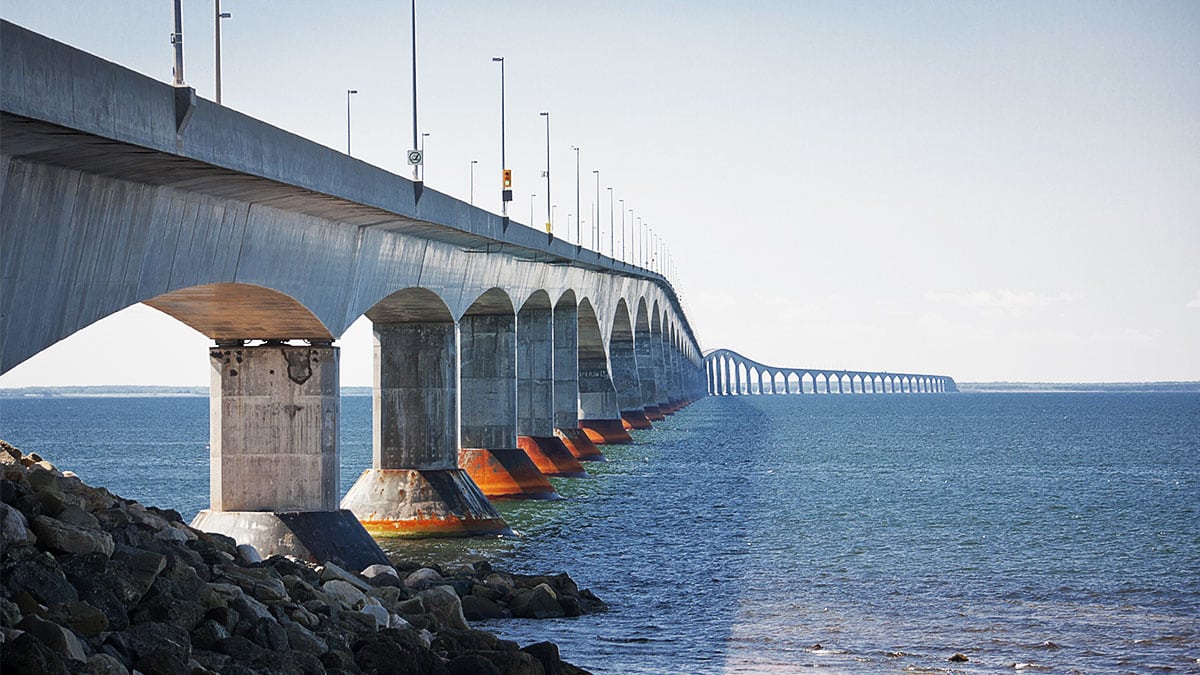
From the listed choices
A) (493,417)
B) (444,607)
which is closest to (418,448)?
(493,417)

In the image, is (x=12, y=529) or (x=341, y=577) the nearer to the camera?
(x=12, y=529)

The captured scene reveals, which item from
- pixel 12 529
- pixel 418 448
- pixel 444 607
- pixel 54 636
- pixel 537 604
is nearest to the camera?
pixel 54 636

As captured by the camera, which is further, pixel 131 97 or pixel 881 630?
pixel 881 630

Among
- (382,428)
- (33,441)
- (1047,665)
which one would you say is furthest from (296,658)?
(33,441)

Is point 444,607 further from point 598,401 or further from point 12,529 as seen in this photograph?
point 598,401

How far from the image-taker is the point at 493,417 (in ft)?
161

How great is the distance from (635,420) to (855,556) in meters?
67.1

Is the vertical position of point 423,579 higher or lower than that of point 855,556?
higher

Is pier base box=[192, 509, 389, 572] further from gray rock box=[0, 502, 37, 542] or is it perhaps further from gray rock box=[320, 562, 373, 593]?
gray rock box=[0, 502, 37, 542]

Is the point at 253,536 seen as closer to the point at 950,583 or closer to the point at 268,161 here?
the point at 268,161

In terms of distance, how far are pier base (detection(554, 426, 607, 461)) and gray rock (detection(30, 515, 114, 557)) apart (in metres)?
50.1

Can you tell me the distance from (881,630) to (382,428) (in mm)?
17199

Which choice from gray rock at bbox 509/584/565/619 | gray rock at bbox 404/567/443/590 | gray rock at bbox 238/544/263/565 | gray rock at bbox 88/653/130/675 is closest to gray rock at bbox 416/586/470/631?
gray rock at bbox 509/584/565/619

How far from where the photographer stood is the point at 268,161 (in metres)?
22.0
